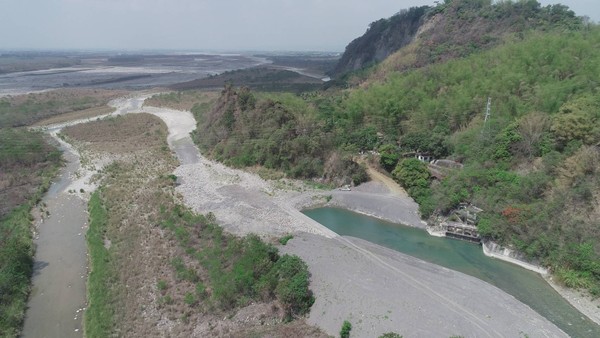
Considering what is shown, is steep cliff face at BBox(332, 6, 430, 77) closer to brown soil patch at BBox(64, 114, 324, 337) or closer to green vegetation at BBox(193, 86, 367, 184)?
green vegetation at BBox(193, 86, 367, 184)

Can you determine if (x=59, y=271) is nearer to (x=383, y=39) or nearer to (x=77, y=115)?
(x=77, y=115)

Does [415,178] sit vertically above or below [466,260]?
above

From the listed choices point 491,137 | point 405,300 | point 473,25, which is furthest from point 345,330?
point 473,25

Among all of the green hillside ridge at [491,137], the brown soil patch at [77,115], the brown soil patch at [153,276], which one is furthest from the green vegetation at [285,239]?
the brown soil patch at [77,115]

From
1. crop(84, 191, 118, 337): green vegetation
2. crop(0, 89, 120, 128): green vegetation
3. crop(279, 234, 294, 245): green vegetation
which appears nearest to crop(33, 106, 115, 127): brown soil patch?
crop(0, 89, 120, 128): green vegetation

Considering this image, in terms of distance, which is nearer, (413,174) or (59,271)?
(59,271)

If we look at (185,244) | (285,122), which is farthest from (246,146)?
(185,244)
